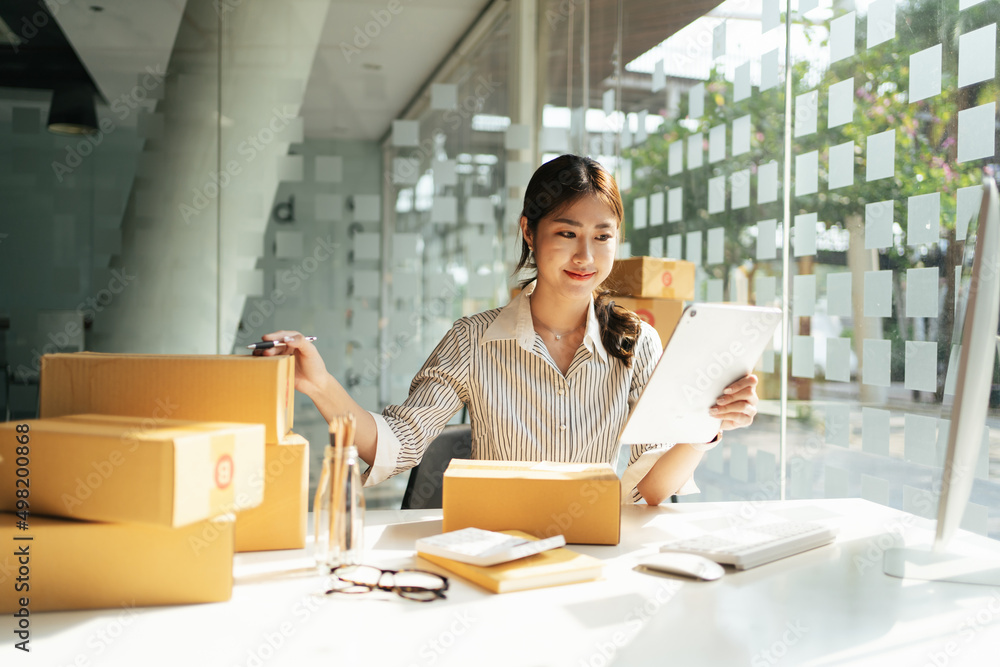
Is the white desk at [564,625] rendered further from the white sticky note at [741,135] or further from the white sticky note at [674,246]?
the white sticky note at [674,246]

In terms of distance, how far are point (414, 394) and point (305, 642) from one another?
3.19 feet

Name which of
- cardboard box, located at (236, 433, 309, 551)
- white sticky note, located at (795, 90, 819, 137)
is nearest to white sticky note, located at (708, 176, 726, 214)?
white sticky note, located at (795, 90, 819, 137)

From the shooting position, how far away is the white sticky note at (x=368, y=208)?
12.1 feet

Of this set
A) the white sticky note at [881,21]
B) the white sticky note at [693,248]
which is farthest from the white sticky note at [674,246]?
the white sticky note at [881,21]

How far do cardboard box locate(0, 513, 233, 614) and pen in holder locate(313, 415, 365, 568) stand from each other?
14 centimetres

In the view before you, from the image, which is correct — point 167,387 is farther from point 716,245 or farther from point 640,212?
point 640,212

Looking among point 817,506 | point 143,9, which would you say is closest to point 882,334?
point 817,506

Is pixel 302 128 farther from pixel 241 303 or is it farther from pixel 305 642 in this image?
pixel 305 642

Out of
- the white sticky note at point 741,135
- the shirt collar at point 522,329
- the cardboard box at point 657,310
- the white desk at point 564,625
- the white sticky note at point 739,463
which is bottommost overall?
the white sticky note at point 739,463

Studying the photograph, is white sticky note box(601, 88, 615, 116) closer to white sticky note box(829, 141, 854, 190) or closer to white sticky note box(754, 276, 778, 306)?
white sticky note box(754, 276, 778, 306)

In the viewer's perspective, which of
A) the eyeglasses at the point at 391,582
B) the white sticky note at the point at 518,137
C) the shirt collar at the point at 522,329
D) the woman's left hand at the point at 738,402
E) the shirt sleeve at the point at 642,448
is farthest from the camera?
the white sticky note at the point at 518,137

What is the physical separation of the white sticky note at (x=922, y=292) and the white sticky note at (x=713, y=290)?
90 cm

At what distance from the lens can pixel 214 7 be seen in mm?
3424

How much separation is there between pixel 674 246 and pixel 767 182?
0.65 m
